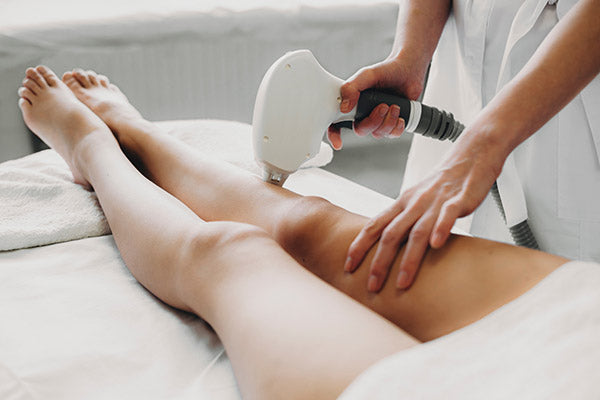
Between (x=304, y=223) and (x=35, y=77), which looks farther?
(x=35, y=77)

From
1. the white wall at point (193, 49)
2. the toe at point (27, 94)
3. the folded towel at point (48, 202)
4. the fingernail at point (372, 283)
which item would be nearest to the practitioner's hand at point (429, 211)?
the fingernail at point (372, 283)

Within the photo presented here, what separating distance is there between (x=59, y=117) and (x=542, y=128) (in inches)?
39.4

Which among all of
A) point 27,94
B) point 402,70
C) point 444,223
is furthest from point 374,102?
point 27,94

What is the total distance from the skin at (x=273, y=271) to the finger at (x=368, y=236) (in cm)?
2

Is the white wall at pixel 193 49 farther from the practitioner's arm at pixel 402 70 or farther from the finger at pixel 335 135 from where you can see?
the finger at pixel 335 135

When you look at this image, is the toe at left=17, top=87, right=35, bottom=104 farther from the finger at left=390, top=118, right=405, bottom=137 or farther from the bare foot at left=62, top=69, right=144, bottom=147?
the finger at left=390, top=118, right=405, bottom=137

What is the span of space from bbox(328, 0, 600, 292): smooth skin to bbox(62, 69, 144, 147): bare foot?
58 centimetres

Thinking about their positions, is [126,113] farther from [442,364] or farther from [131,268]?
[442,364]

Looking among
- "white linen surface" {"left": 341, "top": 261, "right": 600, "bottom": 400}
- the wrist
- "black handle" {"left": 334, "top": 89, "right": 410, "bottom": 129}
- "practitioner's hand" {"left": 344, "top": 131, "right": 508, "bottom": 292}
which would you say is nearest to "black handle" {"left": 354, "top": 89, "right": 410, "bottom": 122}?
"black handle" {"left": 334, "top": 89, "right": 410, "bottom": 129}

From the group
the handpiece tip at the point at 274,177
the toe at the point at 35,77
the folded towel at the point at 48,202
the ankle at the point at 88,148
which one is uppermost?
the handpiece tip at the point at 274,177

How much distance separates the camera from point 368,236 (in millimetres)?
762

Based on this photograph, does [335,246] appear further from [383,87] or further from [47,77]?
[47,77]

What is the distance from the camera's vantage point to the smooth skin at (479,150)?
28.1 inches

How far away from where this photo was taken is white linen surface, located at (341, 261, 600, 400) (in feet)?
1.51
